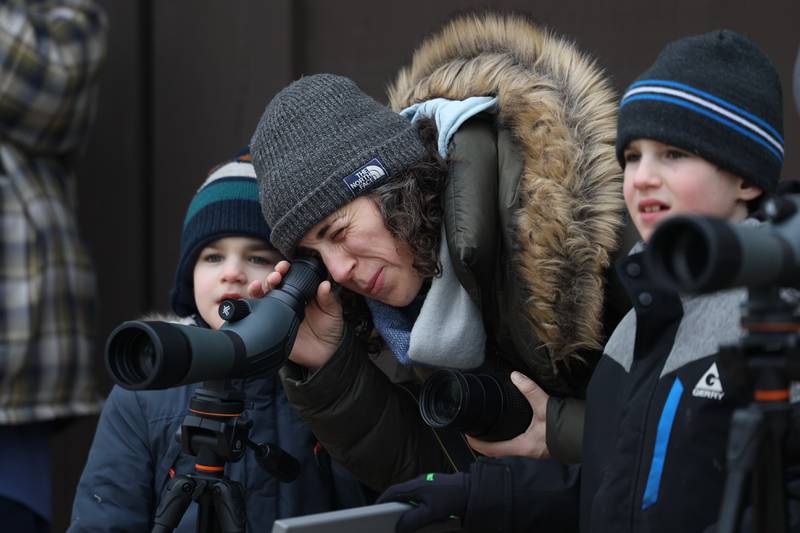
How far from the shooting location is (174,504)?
5.57ft

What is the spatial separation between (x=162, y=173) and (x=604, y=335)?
1713 millimetres

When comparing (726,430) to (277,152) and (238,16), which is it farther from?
(238,16)

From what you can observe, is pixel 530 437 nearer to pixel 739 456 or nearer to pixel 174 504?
pixel 174 504

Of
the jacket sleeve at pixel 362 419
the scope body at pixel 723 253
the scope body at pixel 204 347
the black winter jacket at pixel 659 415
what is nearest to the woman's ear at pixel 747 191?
the black winter jacket at pixel 659 415

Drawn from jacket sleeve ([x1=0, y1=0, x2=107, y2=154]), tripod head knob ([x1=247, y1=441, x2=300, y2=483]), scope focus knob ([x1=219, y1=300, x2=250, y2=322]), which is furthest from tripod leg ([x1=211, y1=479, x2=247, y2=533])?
jacket sleeve ([x1=0, y1=0, x2=107, y2=154])

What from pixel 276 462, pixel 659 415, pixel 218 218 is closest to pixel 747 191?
pixel 659 415

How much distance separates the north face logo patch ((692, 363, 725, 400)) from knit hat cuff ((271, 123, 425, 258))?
72cm

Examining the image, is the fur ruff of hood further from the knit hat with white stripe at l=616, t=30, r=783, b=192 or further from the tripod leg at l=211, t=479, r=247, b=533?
the tripod leg at l=211, t=479, r=247, b=533

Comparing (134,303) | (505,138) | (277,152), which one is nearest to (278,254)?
(277,152)

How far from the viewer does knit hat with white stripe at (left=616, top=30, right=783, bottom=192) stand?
156cm

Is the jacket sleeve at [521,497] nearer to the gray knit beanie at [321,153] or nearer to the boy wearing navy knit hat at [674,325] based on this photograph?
the boy wearing navy knit hat at [674,325]

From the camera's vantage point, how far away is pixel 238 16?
10.5ft

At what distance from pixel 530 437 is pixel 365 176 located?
507 mm

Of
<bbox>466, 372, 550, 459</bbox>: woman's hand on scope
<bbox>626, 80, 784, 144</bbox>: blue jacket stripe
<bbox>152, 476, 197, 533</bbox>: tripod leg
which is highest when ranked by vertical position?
<bbox>626, 80, 784, 144</bbox>: blue jacket stripe
